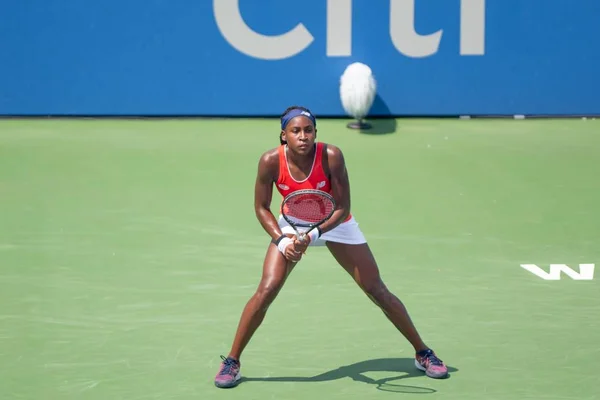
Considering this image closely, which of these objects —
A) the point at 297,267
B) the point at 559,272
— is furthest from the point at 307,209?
the point at 559,272

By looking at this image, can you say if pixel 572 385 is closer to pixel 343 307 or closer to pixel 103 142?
pixel 343 307

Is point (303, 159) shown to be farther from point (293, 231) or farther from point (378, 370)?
point (378, 370)

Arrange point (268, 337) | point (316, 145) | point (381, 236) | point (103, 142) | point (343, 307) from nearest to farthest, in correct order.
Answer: point (316, 145) < point (268, 337) < point (343, 307) < point (381, 236) < point (103, 142)

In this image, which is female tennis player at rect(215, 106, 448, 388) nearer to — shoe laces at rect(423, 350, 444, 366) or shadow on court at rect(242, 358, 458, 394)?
shoe laces at rect(423, 350, 444, 366)

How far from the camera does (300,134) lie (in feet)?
25.5

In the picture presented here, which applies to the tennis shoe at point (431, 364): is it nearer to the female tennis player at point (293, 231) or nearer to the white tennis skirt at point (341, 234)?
the female tennis player at point (293, 231)

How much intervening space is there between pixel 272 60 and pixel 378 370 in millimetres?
8760

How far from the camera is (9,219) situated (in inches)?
495

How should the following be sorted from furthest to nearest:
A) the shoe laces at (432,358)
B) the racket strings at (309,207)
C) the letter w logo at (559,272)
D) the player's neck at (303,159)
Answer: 1. the letter w logo at (559,272)
2. the shoe laces at (432,358)
3. the player's neck at (303,159)
4. the racket strings at (309,207)

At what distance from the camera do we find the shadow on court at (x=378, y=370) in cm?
787

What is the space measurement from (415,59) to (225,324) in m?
7.90

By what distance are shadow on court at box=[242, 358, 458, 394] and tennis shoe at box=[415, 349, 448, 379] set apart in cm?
8

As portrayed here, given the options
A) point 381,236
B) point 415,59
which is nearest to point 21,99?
point 415,59

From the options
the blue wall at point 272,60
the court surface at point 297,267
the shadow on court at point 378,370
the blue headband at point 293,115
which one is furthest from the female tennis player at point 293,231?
the blue wall at point 272,60
